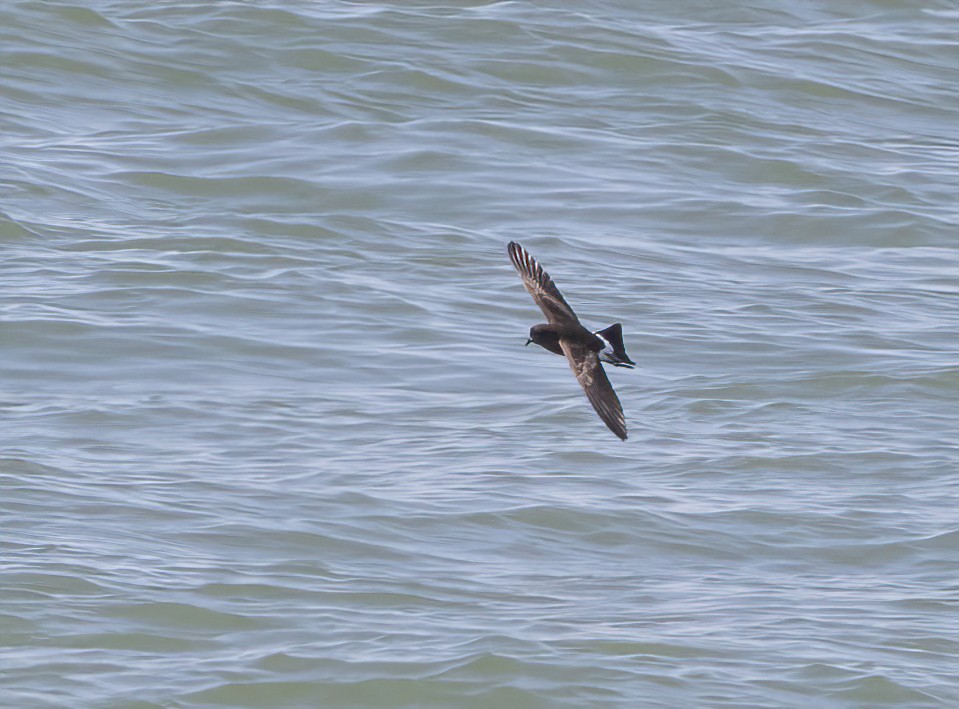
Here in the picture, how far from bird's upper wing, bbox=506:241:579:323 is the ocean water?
100 cm

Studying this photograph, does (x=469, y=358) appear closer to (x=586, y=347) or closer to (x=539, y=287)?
(x=539, y=287)

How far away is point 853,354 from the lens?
377 inches

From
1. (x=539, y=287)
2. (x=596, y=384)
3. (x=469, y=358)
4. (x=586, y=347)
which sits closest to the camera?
(x=596, y=384)

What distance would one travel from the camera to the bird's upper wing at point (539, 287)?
273 inches

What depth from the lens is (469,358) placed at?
928 cm

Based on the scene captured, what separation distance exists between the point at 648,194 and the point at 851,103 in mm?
2825

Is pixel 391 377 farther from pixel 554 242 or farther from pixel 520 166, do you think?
pixel 520 166

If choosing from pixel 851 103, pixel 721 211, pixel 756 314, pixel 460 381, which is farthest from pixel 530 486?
pixel 851 103

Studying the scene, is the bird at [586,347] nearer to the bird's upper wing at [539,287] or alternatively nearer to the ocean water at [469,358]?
the bird's upper wing at [539,287]

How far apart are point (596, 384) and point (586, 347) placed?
28cm

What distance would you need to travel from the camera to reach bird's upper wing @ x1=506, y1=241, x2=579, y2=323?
6945 millimetres

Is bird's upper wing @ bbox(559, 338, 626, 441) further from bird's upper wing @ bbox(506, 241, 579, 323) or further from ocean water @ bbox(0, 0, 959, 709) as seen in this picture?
ocean water @ bbox(0, 0, 959, 709)

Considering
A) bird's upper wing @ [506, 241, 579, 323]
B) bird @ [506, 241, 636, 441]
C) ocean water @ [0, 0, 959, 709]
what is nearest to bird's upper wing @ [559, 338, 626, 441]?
bird @ [506, 241, 636, 441]

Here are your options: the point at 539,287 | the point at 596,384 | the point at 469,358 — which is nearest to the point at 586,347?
the point at 596,384
